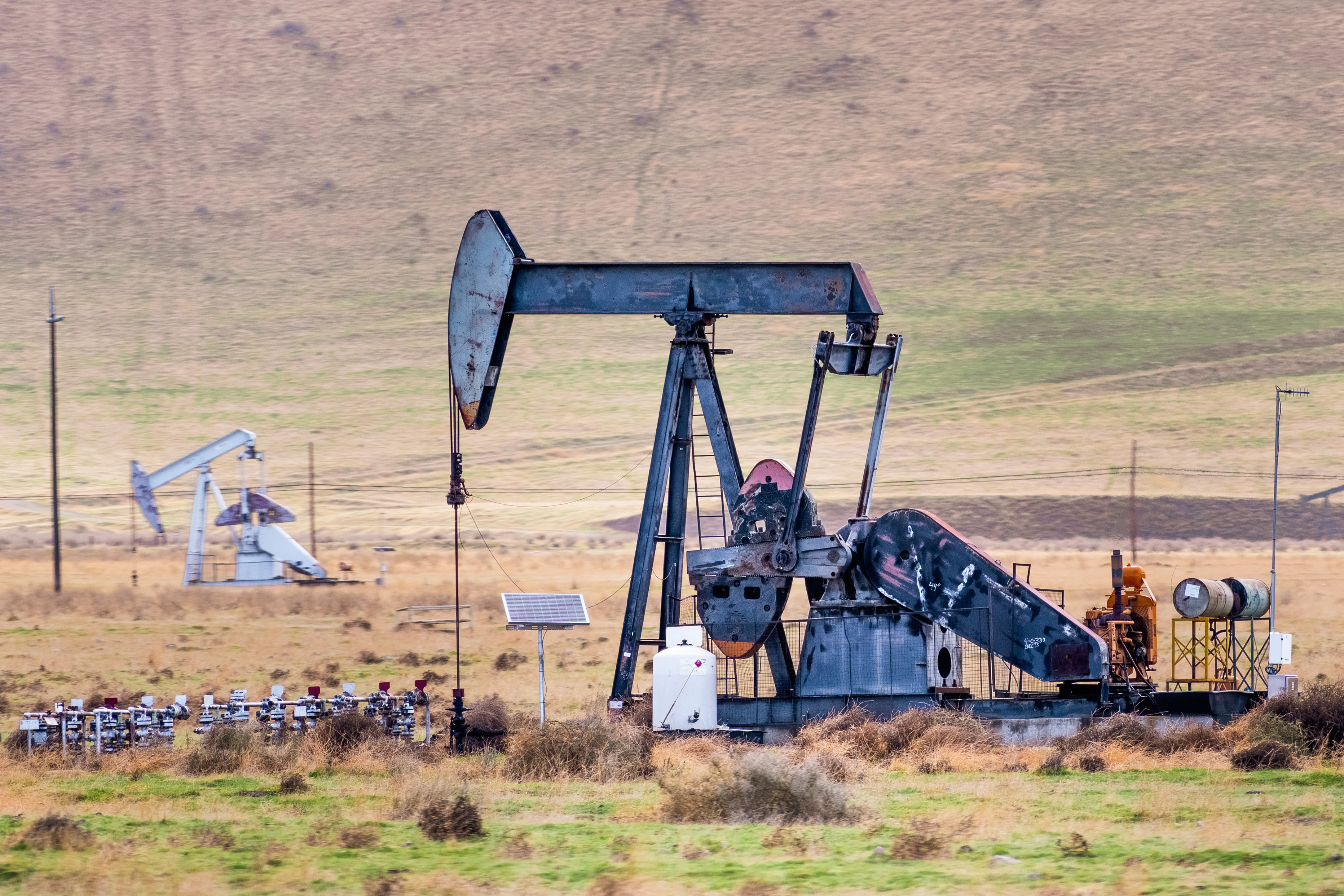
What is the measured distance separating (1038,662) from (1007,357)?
223ft

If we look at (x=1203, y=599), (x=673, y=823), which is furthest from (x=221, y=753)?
(x=1203, y=599)

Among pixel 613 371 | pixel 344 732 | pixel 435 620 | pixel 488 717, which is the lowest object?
pixel 435 620

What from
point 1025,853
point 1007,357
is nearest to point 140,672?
point 1025,853

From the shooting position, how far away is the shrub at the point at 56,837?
12.3 metres

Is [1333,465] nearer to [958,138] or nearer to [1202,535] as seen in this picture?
[1202,535]

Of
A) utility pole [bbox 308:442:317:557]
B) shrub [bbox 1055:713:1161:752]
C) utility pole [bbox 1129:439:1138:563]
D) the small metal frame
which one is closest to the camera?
shrub [bbox 1055:713:1161:752]

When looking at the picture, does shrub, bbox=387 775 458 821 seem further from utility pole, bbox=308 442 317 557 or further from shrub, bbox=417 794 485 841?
utility pole, bbox=308 442 317 557

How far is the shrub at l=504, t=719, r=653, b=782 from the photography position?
55.1ft

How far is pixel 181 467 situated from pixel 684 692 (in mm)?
28111

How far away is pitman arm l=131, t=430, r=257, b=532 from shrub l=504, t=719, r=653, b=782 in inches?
992

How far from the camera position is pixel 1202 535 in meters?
64.2

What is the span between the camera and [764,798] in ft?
44.6

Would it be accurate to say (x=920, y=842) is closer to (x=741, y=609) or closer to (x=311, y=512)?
(x=741, y=609)

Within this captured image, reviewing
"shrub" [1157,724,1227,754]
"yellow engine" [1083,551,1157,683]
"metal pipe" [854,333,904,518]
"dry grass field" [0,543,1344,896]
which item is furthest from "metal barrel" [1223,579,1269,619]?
"metal pipe" [854,333,904,518]
